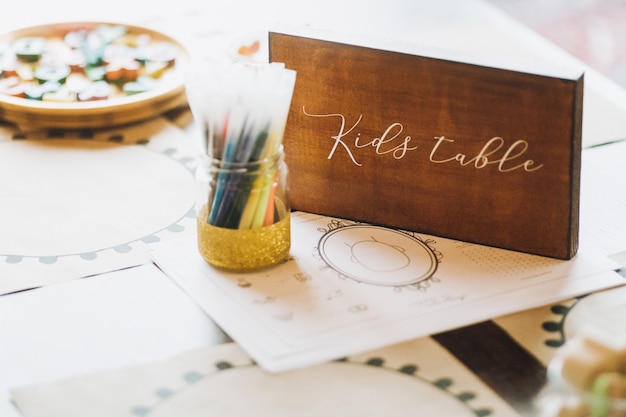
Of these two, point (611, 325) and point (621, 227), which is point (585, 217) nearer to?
point (621, 227)

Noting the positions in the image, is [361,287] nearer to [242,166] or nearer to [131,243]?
[242,166]

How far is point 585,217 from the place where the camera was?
0.95 metres

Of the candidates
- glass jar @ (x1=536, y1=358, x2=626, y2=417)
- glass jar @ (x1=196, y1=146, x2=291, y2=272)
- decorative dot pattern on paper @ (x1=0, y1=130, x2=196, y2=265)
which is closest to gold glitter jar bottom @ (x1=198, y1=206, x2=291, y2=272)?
glass jar @ (x1=196, y1=146, x2=291, y2=272)

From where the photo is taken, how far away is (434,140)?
86 cm

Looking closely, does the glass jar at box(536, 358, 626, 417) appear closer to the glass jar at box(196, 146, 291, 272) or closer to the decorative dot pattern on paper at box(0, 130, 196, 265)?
the glass jar at box(196, 146, 291, 272)

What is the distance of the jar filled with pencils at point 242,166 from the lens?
75cm

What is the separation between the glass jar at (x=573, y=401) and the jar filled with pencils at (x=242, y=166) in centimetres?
30

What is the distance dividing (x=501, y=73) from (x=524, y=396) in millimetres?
301

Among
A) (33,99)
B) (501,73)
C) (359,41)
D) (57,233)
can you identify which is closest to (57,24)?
(33,99)

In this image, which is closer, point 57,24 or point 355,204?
point 355,204

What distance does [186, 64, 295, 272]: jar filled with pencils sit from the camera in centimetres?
75

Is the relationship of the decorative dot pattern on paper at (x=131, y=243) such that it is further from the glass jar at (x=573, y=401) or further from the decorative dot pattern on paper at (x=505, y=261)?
the glass jar at (x=573, y=401)

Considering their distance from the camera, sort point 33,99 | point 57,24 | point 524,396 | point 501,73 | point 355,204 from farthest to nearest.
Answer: point 57,24 → point 33,99 → point 355,204 → point 501,73 → point 524,396

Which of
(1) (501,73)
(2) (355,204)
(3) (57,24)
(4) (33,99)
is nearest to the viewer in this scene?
(1) (501,73)
